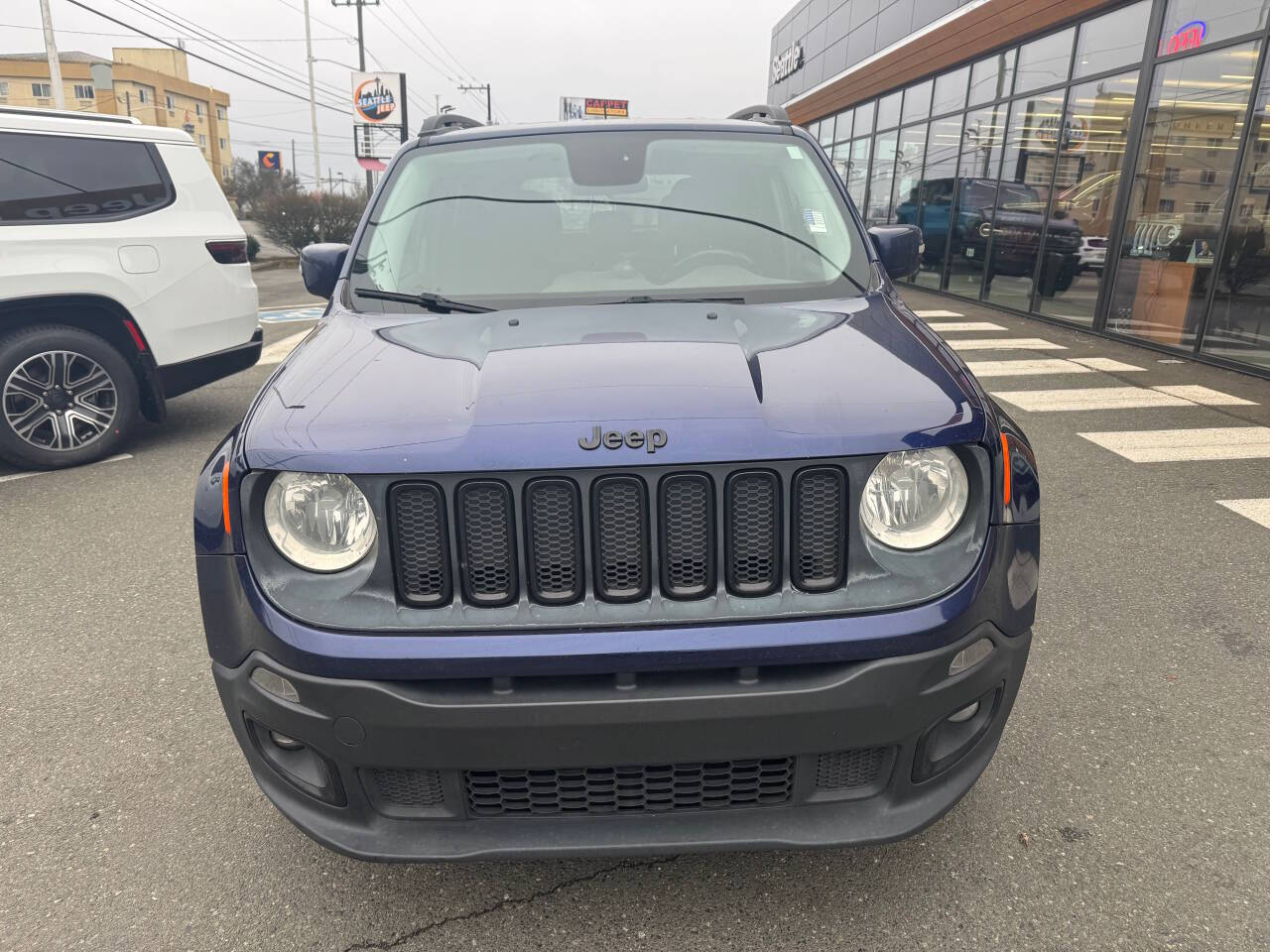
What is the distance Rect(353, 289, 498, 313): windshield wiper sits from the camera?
2.61 m

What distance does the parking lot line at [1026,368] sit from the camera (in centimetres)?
884

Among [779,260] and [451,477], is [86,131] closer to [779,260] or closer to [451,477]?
[779,260]

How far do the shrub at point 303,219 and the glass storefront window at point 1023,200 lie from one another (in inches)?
610

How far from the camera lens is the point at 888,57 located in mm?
18234

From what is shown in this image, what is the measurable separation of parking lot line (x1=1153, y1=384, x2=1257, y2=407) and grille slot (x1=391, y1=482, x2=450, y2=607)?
7555 millimetres

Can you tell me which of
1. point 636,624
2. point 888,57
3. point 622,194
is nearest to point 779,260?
point 622,194

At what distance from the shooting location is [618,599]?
1.77m

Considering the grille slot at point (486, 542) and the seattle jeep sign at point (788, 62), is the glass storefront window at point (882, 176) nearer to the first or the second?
the seattle jeep sign at point (788, 62)

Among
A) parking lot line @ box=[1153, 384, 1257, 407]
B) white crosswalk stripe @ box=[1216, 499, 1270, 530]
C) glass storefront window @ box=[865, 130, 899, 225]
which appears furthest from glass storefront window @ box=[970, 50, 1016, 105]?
white crosswalk stripe @ box=[1216, 499, 1270, 530]

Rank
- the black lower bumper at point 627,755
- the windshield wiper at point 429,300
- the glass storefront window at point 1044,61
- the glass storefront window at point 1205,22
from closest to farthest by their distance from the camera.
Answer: the black lower bumper at point 627,755, the windshield wiper at point 429,300, the glass storefront window at point 1205,22, the glass storefront window at point 1044,61

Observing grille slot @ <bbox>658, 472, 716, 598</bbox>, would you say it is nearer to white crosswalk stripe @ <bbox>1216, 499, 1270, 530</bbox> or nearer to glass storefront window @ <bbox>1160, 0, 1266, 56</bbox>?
white crosswalk stripe @ <bbox>1216, 499, 1270, 530</bbox>

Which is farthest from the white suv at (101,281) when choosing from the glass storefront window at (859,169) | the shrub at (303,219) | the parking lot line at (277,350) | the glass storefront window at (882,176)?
the glass storefront window at (859,169)

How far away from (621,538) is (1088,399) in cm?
707

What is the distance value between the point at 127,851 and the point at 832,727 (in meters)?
1.84
